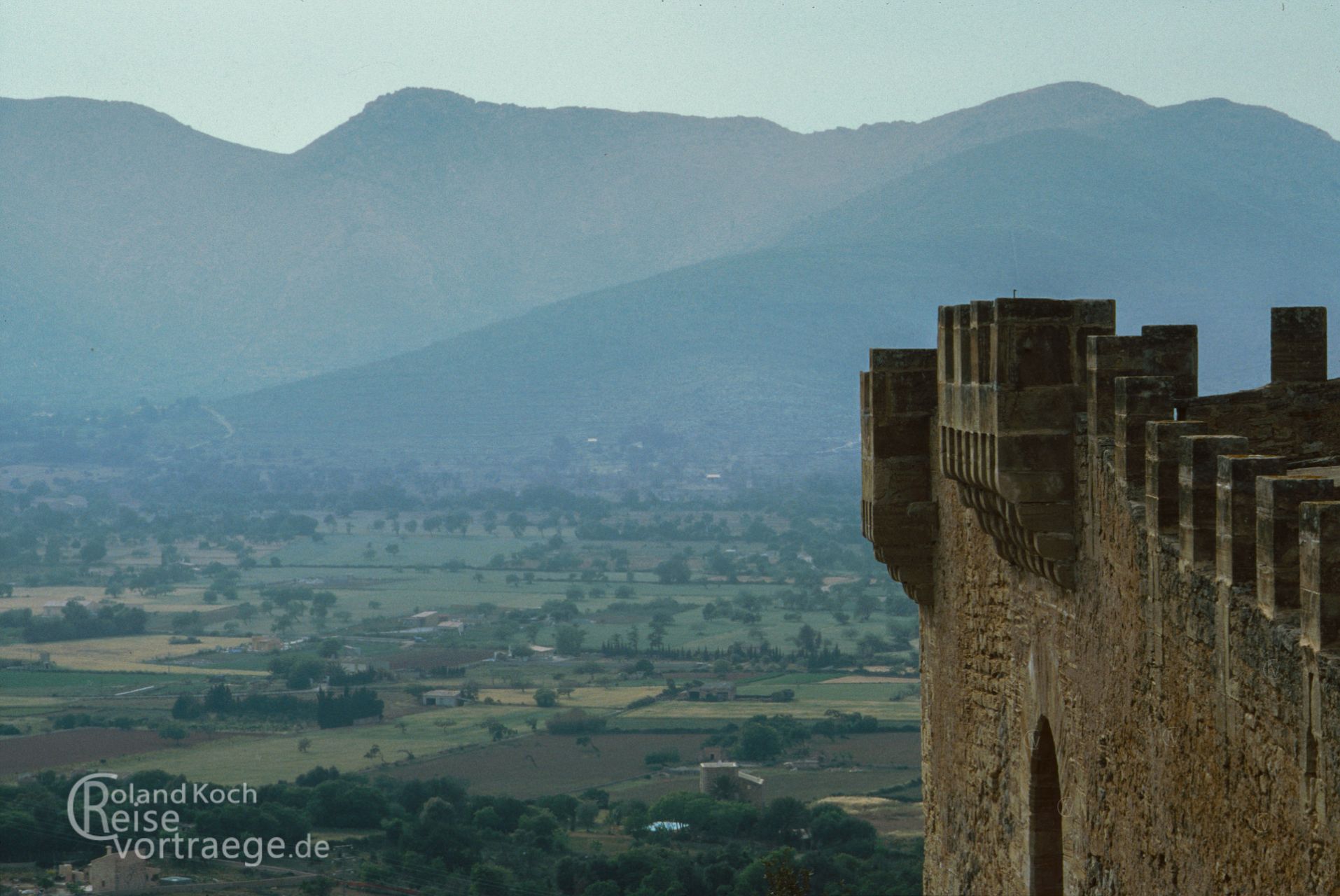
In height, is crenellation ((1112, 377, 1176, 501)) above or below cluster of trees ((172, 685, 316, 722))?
above

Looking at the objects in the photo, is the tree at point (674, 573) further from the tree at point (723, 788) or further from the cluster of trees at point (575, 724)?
the tree at point (723, 788)

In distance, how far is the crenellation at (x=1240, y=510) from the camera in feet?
17.1

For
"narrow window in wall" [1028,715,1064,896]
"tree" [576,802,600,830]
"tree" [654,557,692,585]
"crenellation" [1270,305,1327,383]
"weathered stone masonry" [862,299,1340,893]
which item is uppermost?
"crenellation" [1270,305,1327,383]

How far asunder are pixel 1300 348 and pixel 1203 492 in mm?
2883

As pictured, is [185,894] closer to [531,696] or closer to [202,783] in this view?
[202,783]

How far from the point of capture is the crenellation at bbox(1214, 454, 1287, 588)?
522 cm

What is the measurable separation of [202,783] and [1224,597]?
2486 inches

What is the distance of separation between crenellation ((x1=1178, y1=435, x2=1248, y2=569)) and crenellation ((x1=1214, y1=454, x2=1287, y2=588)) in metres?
0.28

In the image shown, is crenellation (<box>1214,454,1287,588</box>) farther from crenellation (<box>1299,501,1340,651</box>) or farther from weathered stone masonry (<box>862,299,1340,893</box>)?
crenellation (<box>1299,501,1340,651</box>)

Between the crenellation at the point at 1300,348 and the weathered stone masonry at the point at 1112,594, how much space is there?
0.05ft

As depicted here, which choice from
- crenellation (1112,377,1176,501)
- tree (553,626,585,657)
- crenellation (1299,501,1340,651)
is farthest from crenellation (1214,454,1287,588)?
tree (553,626,585,657)

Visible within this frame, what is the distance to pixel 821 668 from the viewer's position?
92438 millimetres

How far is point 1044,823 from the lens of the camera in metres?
8.04

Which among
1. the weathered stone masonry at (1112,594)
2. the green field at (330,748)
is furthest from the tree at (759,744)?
the weathered stone masonry at (1112,594)
